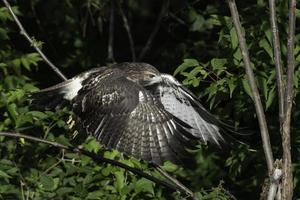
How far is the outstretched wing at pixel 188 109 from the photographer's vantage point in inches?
176

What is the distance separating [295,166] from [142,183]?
78 cm

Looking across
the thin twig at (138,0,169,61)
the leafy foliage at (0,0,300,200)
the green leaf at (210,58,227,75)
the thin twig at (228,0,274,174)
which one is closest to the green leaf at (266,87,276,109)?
the leafy foliage at (0,0,300,200)

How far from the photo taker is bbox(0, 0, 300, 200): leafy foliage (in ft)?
13.1

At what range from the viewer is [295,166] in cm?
400

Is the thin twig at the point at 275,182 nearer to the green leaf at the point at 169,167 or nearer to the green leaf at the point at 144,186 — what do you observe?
the green leaf at the point at 144,186

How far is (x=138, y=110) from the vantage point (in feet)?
15.2

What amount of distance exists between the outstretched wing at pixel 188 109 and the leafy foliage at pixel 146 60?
0.30 feet

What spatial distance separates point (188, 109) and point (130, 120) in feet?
1.21

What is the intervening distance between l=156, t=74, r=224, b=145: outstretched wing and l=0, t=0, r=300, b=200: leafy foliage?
93 millimetres

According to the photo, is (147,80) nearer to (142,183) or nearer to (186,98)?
(186,98)

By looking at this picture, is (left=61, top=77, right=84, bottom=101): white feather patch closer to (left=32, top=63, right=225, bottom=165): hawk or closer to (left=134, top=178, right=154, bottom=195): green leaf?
(left=32, top=63, right=225, bottom=165): hawk

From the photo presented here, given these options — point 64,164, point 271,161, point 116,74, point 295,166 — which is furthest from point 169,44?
point 271,161

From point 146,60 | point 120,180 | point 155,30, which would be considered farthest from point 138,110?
point 146,60

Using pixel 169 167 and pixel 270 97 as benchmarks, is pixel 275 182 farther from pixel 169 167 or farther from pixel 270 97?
pixel 169 167
